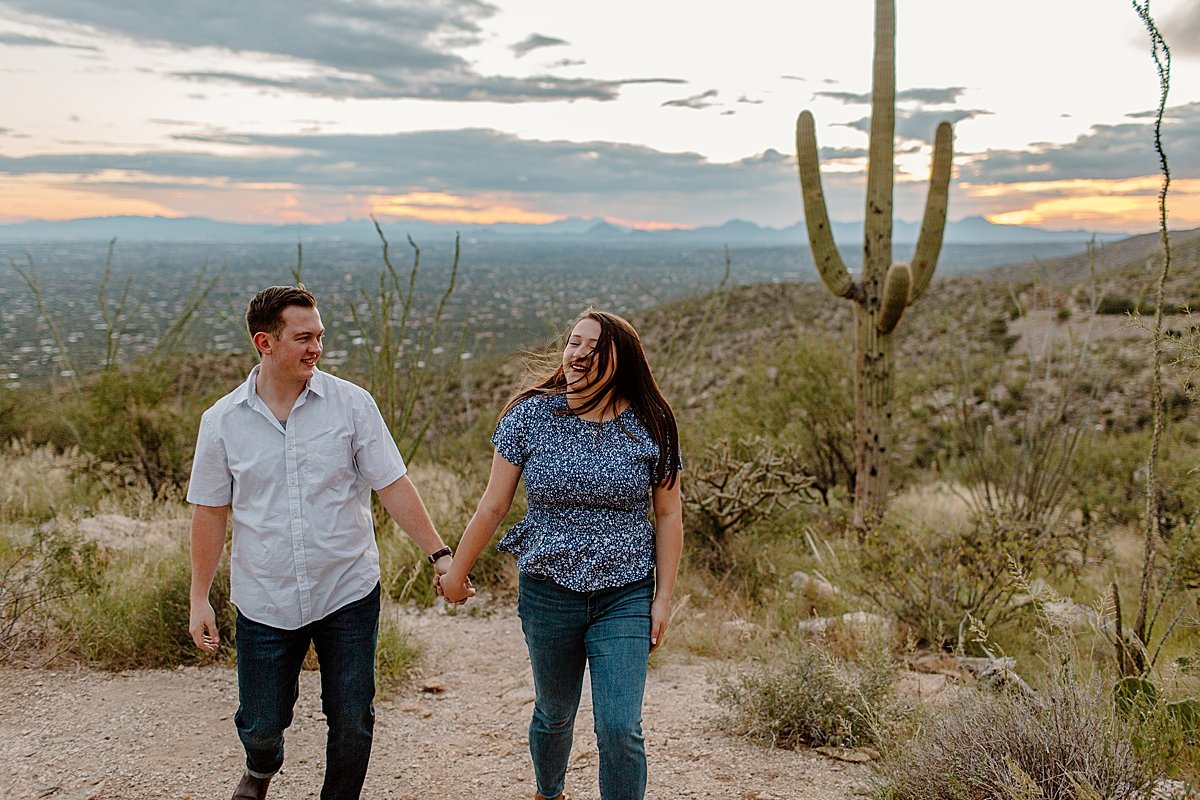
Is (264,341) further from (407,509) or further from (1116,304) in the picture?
(1116,304)

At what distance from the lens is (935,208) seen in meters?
8.01

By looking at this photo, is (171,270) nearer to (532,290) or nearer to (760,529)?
(532,290)

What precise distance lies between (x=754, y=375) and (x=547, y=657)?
828 centimetres

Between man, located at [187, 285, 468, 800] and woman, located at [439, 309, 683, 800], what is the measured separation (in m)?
0.39

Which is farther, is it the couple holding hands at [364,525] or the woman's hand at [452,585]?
the woman's hand at [452,585]

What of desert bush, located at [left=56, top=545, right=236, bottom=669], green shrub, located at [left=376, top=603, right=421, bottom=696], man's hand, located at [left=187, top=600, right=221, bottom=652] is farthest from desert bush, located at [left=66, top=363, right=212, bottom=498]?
man's hand, located at [left=187, top=600, right=221, bottom=652]

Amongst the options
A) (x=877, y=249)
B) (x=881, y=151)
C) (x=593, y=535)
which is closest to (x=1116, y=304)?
(x=877, y=249)

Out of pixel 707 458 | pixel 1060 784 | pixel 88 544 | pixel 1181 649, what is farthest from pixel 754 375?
pixel 1060 784

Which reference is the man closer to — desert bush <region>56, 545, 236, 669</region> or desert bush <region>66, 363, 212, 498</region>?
desert bush <region>56, 545, 236, 669</region>

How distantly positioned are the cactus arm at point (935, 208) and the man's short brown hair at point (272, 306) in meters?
6.08

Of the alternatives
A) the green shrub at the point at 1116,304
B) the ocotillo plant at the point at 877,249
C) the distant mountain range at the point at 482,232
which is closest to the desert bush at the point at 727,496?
the ocotillo plant at the point at 877,249

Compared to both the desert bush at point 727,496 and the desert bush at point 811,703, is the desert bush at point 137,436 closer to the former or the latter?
the desert bush at point 727,496

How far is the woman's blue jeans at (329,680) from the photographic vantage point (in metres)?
3.16

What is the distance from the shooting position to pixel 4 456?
32.6ft
